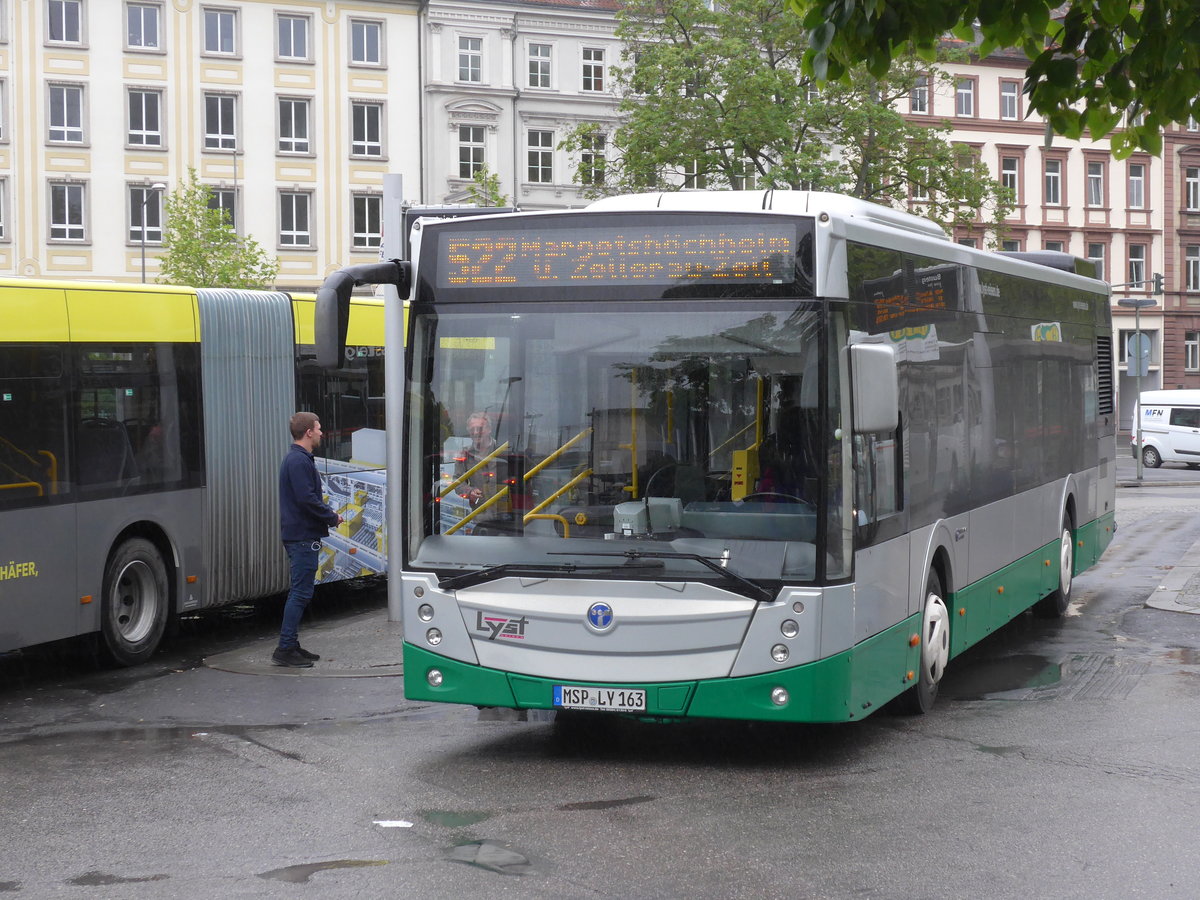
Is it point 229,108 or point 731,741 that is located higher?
point 229,108

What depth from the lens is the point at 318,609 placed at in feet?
51.7

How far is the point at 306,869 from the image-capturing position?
619 centimetres

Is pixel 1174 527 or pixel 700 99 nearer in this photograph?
pixel 1174 527

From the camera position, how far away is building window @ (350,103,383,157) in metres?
56.9

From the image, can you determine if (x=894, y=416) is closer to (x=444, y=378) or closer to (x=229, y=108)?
(x=444, y=378)

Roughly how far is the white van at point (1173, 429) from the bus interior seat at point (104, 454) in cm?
4061

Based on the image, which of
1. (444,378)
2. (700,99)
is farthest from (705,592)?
(700,99)

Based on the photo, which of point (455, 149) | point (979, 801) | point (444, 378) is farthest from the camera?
point (455, 149)

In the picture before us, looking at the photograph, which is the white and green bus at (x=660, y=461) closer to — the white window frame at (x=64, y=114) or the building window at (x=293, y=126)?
the white window frame at (x=64, y=114)

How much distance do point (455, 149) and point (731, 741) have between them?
51.5 meters

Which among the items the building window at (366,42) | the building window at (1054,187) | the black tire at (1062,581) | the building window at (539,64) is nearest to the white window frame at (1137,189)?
the building window at (1054,187)

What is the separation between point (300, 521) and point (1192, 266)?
222ft

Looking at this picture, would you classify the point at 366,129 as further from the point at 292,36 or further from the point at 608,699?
the point at 608,699

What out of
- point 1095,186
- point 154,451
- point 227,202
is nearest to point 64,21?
point 227,202
